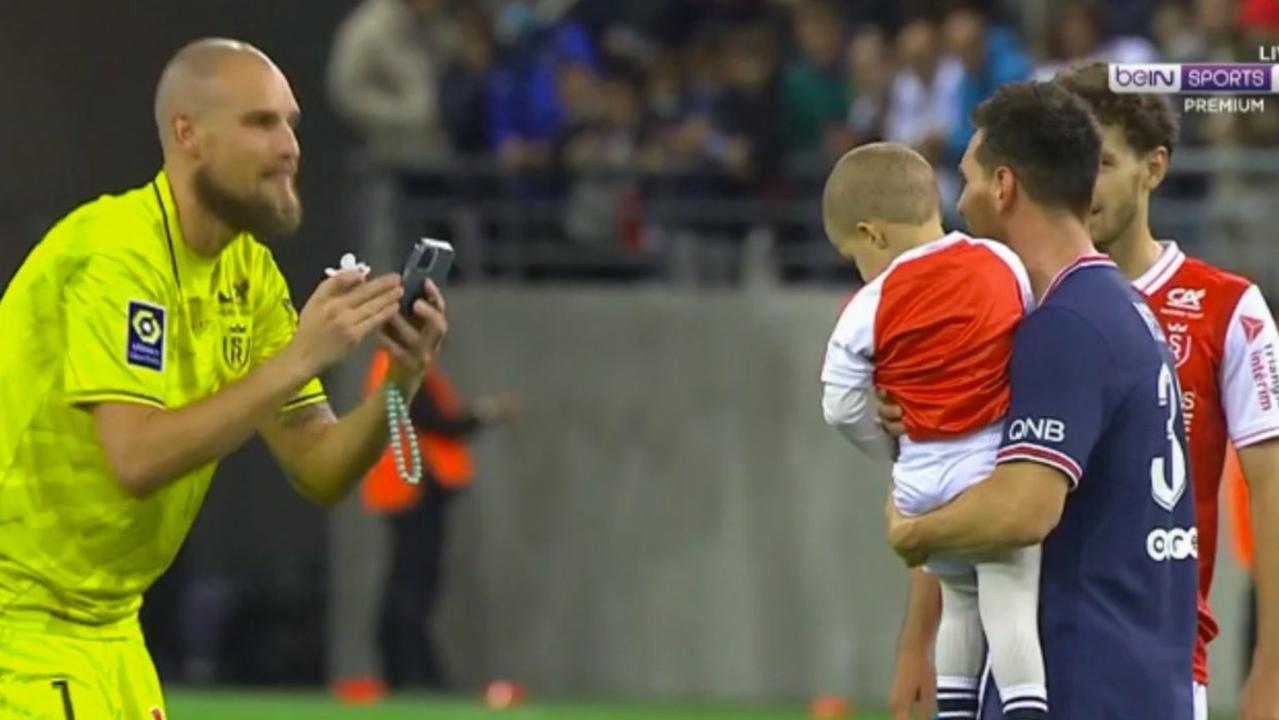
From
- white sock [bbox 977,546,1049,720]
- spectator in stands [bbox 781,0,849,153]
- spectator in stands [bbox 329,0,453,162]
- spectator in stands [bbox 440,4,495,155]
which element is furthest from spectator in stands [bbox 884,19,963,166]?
white sock [bbox 977,546,1049,720]

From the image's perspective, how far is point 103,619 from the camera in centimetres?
641

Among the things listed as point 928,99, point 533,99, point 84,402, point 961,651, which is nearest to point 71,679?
point 84,402

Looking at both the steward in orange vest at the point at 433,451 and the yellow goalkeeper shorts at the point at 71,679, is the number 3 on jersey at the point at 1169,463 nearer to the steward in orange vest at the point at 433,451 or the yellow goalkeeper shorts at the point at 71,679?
the yellow goalkeeper shorts at the point at 71,679

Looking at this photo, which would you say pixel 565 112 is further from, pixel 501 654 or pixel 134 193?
pixel 134 193

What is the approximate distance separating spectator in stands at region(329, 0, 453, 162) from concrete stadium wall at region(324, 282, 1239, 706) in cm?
111

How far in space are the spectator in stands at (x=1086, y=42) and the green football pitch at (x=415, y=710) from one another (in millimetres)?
3815

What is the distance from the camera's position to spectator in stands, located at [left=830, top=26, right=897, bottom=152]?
16.8m

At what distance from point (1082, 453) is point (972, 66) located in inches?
439

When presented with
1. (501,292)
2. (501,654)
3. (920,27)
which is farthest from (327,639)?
(920,27)

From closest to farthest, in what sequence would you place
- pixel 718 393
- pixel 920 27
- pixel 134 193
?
pixel 134 193 < pixel 920 27 < pixel 718 393

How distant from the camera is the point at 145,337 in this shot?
6125 mm

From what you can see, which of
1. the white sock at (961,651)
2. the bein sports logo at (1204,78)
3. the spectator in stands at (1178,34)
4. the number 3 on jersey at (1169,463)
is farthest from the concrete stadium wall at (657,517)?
the number 3 on jersey at (1169,463)

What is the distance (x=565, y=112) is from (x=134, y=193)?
11.3 meters

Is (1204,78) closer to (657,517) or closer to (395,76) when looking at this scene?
(395,76)
